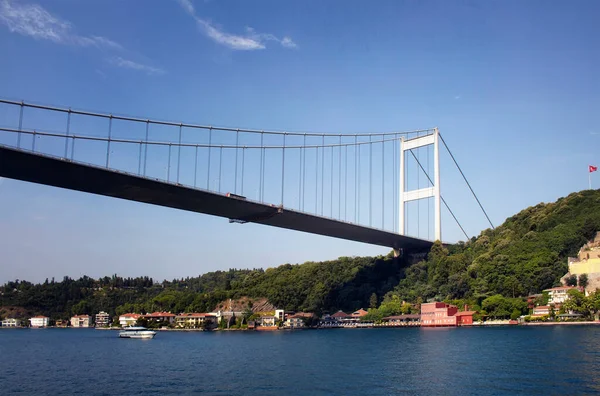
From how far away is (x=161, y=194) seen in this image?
3259 centimetres

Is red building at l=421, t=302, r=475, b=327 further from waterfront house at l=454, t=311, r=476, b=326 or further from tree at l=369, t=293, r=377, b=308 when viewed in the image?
tree at l=369, t=293, r=377, b=308

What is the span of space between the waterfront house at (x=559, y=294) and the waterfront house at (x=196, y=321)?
31.8m

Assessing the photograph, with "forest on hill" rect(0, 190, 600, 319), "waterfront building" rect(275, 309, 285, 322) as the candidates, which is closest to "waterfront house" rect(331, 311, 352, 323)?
"forest on hill" rect(0, 190, 600, 319)

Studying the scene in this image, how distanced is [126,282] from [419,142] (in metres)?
81.3

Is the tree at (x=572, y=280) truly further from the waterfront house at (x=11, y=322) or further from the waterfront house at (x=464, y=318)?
the waterfront house at (x=11, y=322)

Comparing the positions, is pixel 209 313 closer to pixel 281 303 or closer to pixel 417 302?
pixel 281 303

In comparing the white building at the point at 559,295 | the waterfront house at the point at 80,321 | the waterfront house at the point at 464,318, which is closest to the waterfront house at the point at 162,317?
the waterfront house at the point at 80,321

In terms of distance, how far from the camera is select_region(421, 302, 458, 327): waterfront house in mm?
45656

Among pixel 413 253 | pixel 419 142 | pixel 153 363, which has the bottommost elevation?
pixel 153 363

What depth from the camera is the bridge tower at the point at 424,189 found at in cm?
4700

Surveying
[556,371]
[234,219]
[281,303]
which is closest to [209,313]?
[281,303]

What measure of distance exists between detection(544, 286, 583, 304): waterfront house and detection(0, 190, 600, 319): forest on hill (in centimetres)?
180

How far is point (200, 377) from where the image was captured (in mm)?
17875

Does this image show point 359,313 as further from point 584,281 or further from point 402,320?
point 584,281
